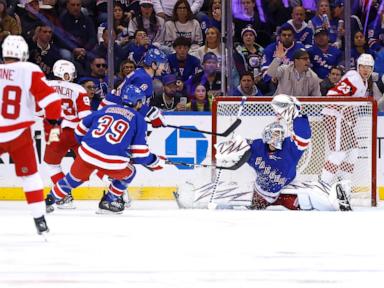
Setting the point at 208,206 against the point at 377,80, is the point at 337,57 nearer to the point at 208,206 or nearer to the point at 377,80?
the point at 377,80

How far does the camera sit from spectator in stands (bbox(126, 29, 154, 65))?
10.1m

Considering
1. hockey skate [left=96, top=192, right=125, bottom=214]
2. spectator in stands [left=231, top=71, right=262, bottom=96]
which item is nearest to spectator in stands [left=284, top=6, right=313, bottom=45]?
spectator in stands [left=231, top=71, right=262, bottom=96]

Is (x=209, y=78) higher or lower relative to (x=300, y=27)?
lower

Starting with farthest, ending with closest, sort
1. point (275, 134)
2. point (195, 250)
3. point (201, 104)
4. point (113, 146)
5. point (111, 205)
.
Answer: point (201, 104), point (275, 134), point (111, 205), point (113, 146), point (195, 250)

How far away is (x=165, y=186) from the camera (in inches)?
392

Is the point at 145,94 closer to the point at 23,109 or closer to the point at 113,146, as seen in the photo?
the point at 113,146

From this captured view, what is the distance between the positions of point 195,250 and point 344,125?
3.65 meters

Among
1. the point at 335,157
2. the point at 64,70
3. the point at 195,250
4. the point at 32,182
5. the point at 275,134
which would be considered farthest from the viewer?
the point at 335,157

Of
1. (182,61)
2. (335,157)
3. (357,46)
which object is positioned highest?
(357,46)

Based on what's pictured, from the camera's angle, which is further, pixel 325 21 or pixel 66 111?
pixel 325 21

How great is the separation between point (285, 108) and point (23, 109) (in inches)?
109

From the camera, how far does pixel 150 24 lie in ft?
33.6

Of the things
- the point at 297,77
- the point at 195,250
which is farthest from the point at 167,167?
the point at 195,250

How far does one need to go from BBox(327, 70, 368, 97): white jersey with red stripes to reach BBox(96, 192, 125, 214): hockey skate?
2.18 m
